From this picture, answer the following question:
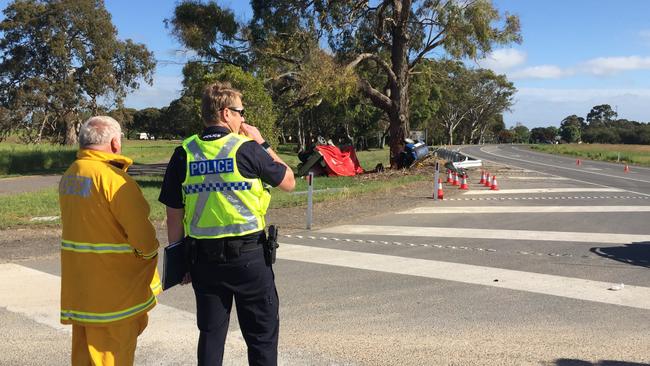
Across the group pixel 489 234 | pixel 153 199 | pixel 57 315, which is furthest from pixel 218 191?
pixel 153 199

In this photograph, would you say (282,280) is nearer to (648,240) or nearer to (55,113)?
(648,240)

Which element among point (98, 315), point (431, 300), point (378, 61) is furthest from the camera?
point (378, 61)

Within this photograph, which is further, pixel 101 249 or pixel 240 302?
pixel 240 302

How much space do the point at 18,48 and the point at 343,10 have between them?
108 feet

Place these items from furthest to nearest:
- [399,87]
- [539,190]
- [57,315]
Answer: [399,87] < [539,190] < [57,315]

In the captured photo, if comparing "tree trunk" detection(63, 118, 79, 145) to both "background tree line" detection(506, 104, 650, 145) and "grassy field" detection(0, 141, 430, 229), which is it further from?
"background tree line" detection(506, 104, 650, 145)

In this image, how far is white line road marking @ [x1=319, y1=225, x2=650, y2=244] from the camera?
30.4 ft

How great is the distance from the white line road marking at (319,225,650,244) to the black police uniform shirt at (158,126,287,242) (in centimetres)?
699

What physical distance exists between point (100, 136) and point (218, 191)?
72 cm

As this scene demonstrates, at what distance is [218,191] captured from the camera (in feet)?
9.93

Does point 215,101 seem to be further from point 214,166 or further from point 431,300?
point 431,300

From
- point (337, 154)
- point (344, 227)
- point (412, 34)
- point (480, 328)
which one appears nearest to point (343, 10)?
point (412, 34)

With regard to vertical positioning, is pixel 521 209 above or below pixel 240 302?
below

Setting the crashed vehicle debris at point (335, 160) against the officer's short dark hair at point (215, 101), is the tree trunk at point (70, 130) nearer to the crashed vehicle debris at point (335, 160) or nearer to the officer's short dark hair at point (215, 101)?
the crashed vehicle debris at point (335, 160)
